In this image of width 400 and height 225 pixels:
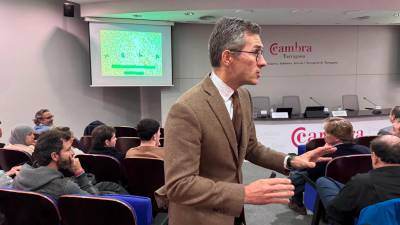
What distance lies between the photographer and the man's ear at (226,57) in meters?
A: 1.13

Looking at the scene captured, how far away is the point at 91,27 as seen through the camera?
6.40 m

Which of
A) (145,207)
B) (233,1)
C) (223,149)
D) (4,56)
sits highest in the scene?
(233,1)

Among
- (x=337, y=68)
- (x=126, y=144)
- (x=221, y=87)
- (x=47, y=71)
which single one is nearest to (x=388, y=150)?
(x=221, y=87)

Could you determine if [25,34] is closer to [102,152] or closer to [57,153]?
[102,152]

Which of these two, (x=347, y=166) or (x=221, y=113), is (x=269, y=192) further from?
(x=347, y=166)

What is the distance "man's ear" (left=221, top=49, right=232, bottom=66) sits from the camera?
1135 mm

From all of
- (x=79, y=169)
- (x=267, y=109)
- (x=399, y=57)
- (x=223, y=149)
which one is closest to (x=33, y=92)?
(x=79, y=169)

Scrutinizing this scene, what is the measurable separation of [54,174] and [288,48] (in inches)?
277

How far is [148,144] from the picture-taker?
3.18m

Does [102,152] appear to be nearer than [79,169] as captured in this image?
No

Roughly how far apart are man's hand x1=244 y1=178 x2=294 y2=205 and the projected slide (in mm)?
5981

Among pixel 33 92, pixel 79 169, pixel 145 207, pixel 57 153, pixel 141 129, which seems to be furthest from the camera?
pixel 33 92

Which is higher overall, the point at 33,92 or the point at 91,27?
the point at 91,27

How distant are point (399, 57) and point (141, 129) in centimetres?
800
